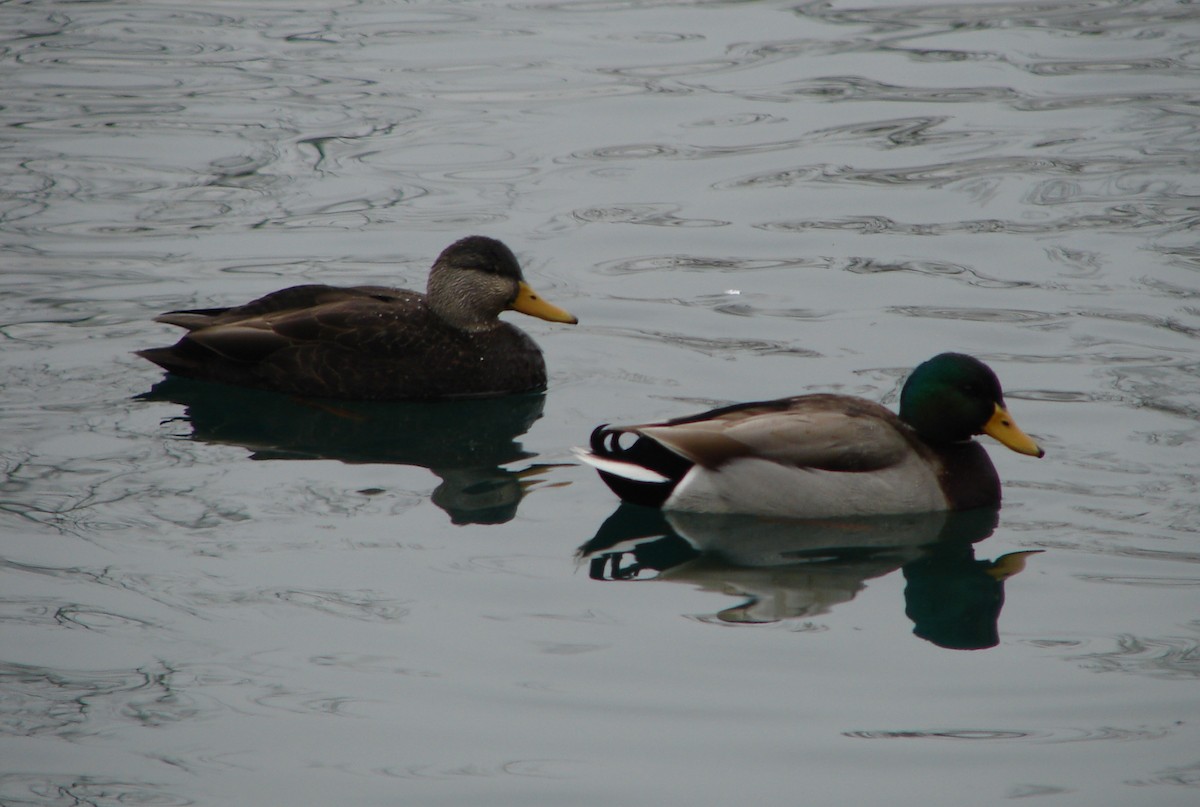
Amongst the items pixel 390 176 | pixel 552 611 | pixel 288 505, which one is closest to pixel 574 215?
pixel 390 176

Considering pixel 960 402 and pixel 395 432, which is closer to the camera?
pixel 960 402

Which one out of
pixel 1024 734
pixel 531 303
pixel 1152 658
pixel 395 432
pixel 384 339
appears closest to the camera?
pixel 1024 734

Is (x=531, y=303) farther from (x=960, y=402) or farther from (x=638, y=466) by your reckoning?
(x=960, y=402)

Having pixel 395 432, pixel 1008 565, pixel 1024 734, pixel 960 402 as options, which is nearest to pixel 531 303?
pixel 395 432

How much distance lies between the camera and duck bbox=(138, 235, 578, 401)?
8.36 meters

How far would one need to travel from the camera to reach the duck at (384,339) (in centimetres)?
836

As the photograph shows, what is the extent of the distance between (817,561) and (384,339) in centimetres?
285

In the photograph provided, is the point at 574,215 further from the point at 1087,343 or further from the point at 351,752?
the point at 351,752

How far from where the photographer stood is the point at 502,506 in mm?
7109

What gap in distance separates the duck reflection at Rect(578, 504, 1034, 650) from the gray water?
28 millimetres

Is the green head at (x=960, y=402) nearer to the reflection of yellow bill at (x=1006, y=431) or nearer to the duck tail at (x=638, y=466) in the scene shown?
the reflection of yellow bill at (x=1006, y=431)

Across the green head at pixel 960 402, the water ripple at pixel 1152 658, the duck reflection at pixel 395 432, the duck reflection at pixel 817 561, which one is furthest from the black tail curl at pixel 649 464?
the water ripple at pixel 1152 658

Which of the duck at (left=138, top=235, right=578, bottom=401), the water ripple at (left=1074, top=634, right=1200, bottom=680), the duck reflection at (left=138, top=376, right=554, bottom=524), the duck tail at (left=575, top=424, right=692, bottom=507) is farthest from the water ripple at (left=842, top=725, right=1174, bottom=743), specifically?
the duck at (left=138, top=235, right=578, bottom=401)

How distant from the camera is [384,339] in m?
8.36
